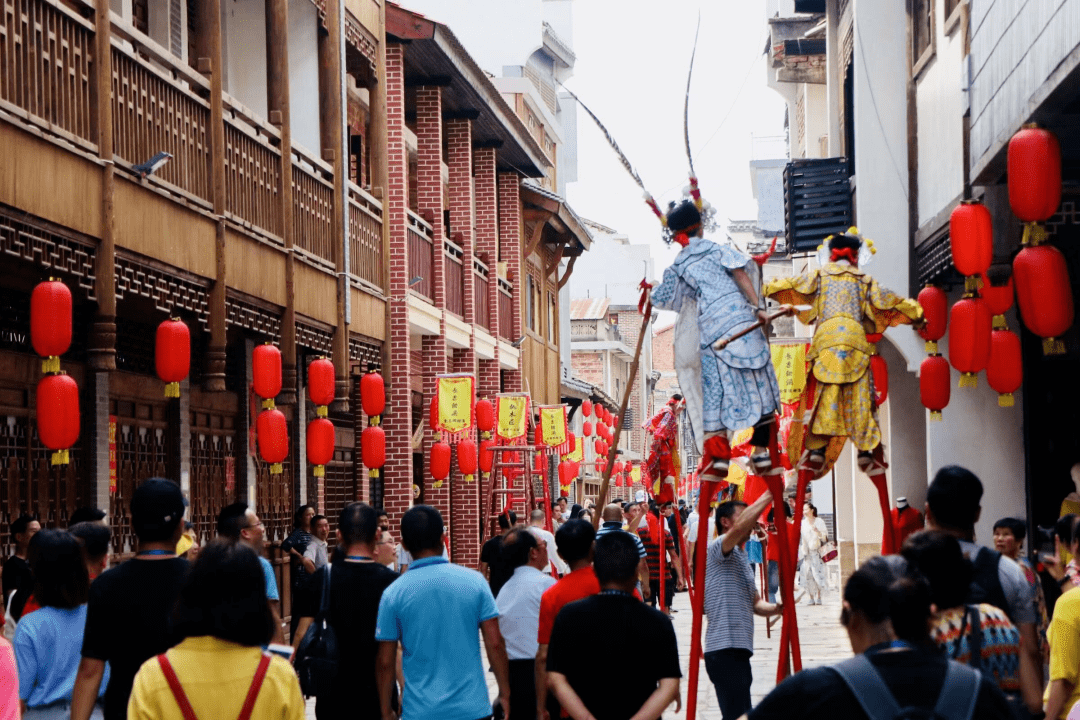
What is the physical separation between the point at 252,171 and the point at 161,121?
8.18 ft

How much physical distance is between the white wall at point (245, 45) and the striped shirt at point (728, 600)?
10.6 meters

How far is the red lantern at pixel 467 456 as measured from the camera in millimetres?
24859

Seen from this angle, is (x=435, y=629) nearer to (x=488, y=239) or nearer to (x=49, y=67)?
(x=49, y=67)

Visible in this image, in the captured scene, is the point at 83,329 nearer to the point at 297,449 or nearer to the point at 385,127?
the point at 297,449

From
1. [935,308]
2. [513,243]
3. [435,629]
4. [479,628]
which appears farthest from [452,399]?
[435,629]

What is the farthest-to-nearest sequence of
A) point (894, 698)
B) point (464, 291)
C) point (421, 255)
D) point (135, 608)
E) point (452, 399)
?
point (464, 291), point (421, 255), point (452, 399), point (135, 608), point (894, 698)

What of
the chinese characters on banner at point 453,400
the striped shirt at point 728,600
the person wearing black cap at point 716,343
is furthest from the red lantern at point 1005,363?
the chinese characters on banner at point 453,400

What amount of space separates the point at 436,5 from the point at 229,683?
3937 cm

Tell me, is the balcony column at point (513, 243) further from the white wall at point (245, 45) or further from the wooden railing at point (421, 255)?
the white wall at point (245, 45)

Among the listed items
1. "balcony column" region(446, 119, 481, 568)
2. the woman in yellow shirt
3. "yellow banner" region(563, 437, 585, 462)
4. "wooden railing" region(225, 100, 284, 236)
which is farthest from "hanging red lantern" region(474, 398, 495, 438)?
the woman in yellow shirt

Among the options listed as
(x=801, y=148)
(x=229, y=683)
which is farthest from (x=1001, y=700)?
(x=801, y=148)

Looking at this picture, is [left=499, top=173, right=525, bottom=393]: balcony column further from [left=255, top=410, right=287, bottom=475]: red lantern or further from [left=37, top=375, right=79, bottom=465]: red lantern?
[left=37, top=375, right=79, bottom=465]: red lantern

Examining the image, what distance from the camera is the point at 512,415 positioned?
1040 inches

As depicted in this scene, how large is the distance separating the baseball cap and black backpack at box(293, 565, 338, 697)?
1.75m
